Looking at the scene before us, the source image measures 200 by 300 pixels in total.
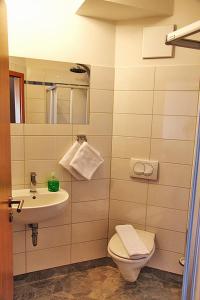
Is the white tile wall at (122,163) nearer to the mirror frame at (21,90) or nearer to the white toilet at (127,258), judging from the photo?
the mirror frame at (21,90)

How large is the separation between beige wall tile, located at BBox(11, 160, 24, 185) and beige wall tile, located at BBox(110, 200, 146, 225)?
35.4 inches

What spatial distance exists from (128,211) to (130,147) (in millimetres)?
618

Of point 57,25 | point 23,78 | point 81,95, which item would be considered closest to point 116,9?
point 57,25

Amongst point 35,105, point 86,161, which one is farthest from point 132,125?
point 35,105

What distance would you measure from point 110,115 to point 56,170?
708 mm

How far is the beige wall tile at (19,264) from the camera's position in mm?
2107

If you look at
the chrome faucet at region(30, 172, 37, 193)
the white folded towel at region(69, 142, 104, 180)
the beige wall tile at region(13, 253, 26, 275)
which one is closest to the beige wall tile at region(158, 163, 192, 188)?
the white folded towel at region(69, 142, 104, 180)

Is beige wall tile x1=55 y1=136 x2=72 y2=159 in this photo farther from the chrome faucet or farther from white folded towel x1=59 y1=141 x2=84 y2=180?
the chrome faucet

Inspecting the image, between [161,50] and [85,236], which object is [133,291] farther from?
[161,50]

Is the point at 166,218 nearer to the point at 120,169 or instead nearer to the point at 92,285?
the point at 120,169

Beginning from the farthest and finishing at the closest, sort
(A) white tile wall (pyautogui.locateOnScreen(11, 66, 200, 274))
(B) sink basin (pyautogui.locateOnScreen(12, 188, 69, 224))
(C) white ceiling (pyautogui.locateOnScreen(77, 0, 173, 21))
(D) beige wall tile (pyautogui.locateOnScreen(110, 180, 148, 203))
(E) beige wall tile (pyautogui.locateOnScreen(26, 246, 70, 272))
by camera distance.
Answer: (D) beige wall tile (pyautogui.locateOnScreen(110, 180, 148, 203)) < (E) beige wall tile (pyautogui.locateOnScreen(26, 246, 70, 272)) < (A) white tile wall (pyautogui.locateOnScreen(11, 66, 200, 274)) < (C) white ceiling (pyautogui.locateOnScreen(77, 0, 173, 21)) < (B) sink basin (pyautogui.locateOnScreen(12, 188, 69, 224))

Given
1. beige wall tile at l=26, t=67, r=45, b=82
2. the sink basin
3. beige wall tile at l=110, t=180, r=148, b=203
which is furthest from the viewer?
beige wall tile at l=110, t=180, r=148, b=203

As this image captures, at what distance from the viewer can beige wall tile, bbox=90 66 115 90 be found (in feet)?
7.13

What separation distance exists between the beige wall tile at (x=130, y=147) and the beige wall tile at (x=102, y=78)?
19.1 inches
